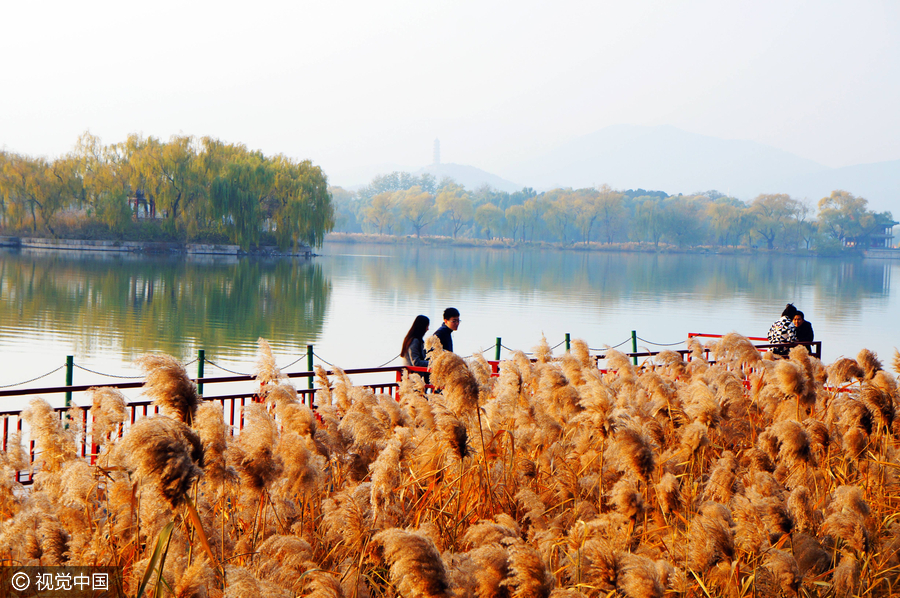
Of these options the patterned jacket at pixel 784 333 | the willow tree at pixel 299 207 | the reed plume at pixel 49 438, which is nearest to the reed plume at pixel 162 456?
the reed plume at pixel 49 438

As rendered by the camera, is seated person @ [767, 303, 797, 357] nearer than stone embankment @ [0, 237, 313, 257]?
Yes

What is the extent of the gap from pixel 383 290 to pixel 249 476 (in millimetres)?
32158

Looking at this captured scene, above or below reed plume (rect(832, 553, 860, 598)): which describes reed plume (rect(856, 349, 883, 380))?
above

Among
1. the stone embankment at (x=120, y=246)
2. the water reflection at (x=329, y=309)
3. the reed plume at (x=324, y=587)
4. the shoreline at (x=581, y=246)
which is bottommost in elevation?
the water reflection at (x=329, y=309)

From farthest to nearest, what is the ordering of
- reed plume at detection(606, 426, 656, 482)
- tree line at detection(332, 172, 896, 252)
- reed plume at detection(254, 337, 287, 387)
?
tree line at detection(332, 172, 896, 252) → reed plume at detection(254, 337, 287, 387) → reed plume at detection(606, 426, 656, 482)

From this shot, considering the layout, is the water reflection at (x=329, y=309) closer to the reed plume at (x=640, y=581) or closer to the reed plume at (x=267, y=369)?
the reed plume at (x=267, y=369)

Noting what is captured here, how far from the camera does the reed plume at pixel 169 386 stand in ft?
9.78

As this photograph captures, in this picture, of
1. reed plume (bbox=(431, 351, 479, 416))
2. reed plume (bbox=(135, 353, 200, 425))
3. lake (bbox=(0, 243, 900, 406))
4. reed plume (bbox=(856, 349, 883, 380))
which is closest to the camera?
reed plume (bbox=(135, 353, 200, 425))

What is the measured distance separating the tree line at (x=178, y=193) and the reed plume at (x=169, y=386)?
4841 cm

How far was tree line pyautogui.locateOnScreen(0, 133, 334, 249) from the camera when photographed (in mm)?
50094

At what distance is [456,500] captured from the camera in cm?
422

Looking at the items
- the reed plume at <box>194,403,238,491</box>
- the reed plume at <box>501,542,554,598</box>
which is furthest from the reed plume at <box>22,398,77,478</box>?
the reed plume at <box>501,542,554,598</box>

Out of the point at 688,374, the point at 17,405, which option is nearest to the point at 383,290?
the point at 17,405

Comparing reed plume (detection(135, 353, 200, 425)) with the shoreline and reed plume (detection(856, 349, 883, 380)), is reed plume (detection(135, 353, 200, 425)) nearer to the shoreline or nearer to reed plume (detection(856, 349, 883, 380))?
reed plume (detection(856, 349, 883, 380))
